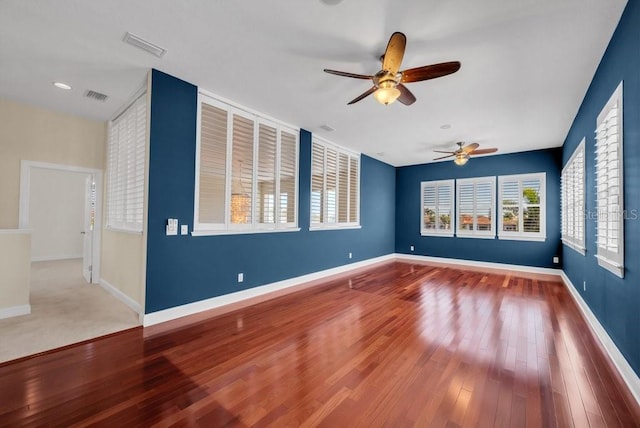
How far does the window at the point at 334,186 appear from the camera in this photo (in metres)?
5.61

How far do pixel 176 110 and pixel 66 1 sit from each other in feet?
4.33

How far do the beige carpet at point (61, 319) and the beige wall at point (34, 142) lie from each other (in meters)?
1.28

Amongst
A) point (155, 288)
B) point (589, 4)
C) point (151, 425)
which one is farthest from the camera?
point (155, 288)

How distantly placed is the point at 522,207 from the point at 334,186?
15.5 feet

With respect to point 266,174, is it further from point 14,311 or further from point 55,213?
point 55,213

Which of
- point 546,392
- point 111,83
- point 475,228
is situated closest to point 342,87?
point 111,83

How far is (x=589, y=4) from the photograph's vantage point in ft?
7.02

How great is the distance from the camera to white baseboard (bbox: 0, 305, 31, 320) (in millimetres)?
3221

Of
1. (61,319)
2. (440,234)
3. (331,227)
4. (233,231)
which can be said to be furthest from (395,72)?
(440,234)

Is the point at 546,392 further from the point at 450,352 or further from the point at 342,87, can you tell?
the point at 342,87

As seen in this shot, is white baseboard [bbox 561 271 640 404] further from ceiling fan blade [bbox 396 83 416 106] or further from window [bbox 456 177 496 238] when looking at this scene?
window [bbox 456 177 496 238]

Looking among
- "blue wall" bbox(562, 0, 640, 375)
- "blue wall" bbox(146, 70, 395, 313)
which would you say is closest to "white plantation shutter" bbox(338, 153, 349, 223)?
"blue wall" bbox(146, 70, 395, 313)

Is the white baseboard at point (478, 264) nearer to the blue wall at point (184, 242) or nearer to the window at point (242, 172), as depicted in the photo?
the blue wall at point (184, 242)

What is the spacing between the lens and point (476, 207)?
7258mm
